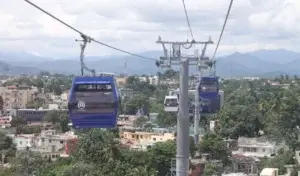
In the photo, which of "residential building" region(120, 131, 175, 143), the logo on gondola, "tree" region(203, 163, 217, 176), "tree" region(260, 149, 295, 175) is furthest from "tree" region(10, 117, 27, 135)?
the logo on gondola

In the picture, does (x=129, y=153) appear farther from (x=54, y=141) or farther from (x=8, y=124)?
(x=8, y=124)

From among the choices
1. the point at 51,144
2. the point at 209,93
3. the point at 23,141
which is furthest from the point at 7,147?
the point at 209,93

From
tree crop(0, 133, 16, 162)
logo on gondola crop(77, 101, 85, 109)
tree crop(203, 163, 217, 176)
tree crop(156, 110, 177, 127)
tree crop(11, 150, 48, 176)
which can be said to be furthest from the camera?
tree crop(156, 110, 177, 127)

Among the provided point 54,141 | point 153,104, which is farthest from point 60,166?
point 153,104

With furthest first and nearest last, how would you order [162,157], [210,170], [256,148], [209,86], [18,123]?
[18,123]
[256,148]
[162,157]
[210,170]
[209,86]

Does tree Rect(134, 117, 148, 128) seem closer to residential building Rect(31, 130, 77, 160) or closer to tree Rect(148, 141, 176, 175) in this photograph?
residential building Rect(31, 130, 77, 160)

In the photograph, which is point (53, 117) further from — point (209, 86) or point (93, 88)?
point (93, 88)

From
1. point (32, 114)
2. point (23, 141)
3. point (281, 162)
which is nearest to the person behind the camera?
point (281, 162)
